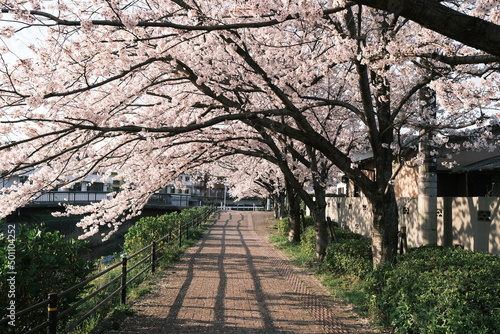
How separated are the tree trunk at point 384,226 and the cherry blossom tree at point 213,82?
0.08 feet

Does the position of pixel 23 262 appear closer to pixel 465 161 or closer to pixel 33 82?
pixel 33 82

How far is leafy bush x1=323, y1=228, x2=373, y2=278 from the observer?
9906mm

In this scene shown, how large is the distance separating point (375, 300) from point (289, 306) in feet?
6.59

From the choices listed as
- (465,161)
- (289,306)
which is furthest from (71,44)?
(465,161)

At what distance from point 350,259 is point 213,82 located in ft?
19.2

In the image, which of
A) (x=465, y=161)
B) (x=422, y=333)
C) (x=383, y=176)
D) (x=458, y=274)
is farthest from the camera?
(x=465, y=161)

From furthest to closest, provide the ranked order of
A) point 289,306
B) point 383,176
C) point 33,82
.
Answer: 1. point 383,176
2. point 289,306
3. point 33,82

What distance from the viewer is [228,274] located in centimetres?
1170

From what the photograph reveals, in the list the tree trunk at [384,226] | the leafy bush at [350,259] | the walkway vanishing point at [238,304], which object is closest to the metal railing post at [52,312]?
the walkway vanishing point at [238,304]

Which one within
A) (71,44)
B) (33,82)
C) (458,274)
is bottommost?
(458,274)

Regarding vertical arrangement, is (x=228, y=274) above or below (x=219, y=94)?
below

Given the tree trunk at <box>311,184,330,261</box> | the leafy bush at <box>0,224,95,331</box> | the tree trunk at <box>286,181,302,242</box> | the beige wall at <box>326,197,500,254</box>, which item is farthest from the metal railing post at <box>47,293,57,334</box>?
the tree trunk at <box>286,181,302,242</box>

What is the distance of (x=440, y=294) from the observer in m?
5.26

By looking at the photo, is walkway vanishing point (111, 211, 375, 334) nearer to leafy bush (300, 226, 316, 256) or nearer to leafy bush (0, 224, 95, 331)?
leafy bush (0, 224, 95, 331)
